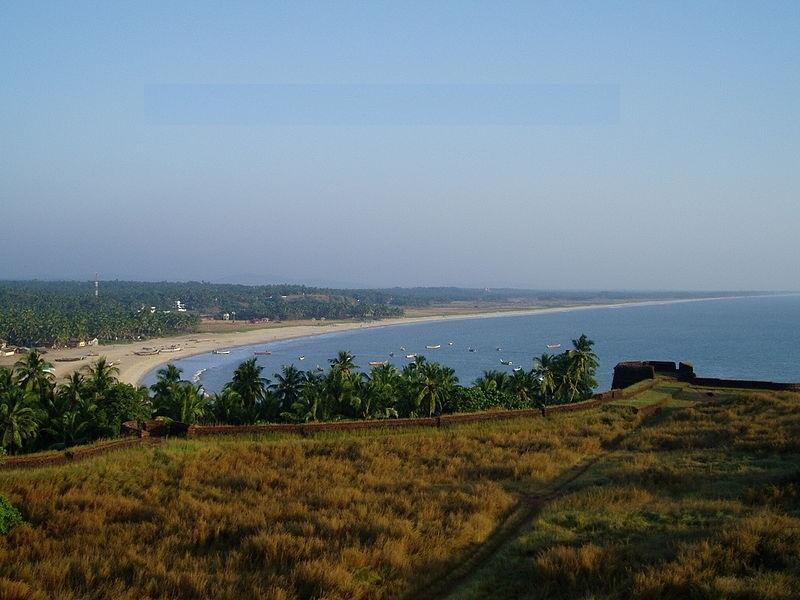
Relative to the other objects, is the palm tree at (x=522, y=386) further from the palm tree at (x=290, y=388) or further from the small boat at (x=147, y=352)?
the small boat at (x=147, y=352)

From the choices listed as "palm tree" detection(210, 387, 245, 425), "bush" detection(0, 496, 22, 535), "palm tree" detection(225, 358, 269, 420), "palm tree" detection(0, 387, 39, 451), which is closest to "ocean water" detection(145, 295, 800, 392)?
"palm tree" detection(225, 358, 269, 420)

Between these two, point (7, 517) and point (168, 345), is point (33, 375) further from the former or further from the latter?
point (168, 345)

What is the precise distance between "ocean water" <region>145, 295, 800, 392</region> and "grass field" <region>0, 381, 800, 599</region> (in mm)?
58346

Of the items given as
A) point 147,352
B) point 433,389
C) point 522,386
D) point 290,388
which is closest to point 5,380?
point 290,388

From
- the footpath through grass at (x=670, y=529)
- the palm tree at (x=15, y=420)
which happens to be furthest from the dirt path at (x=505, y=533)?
the palm tree at (x=15, y=420)

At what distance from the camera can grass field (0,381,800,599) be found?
924 cm

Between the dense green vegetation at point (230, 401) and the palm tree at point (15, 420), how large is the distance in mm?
36

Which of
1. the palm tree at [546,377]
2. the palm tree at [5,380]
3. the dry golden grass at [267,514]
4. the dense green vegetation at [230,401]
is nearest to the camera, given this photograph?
the dry golden grass at [267,514]

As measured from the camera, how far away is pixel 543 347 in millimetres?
124000

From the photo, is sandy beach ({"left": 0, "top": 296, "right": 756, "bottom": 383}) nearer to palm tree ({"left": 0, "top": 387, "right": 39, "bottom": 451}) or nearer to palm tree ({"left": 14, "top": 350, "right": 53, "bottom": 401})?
palm tree ({"left": 14, "top": 350, "right": 53, "bottom": 401})

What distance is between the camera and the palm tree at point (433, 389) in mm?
32906

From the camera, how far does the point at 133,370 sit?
87.6m

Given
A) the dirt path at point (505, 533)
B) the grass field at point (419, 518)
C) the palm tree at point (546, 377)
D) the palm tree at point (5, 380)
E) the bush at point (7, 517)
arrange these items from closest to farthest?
the grass field at point (419, 518) < the dirt path at point (505, 533) < the bush at point (7, 517) < the palm tree at point (5, 380) < the palm tree at point (546, 377)

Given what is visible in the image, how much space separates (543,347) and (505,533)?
115m
